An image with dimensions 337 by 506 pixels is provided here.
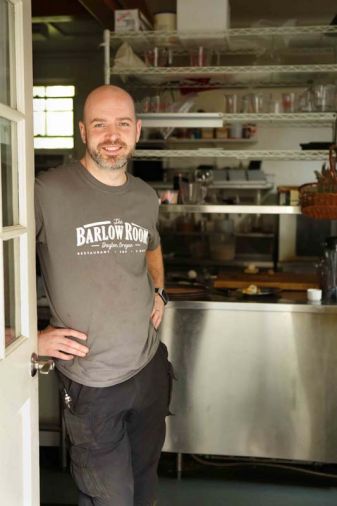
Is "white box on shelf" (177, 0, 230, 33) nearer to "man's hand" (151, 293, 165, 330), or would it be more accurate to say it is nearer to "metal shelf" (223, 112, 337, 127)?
"metal shelf" (223, 112, 337, 127)

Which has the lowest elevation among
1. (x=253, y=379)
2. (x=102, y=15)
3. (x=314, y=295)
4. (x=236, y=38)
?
(x=253, y=379)

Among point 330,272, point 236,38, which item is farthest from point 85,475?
point 236,38

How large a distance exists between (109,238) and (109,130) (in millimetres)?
344

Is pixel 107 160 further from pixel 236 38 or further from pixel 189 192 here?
pixel 236 38

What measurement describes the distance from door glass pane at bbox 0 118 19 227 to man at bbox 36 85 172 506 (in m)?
0.22

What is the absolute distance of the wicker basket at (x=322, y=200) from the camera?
9.32 feet

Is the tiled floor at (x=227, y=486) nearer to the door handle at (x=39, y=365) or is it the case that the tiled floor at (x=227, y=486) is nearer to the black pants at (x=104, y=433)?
the black pants at (x=104, y=433)

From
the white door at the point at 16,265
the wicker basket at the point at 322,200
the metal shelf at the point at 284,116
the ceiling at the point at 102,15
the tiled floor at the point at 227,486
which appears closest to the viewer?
the white door at the point at 16,265

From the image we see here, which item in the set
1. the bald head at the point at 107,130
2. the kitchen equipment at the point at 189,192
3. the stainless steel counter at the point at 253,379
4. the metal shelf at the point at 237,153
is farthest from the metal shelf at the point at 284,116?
the bald head at the point at 107,130

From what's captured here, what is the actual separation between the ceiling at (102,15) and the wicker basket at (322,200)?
145 centimetres

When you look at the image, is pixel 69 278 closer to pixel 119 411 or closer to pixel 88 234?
pixel 88 234

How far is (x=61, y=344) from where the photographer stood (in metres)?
1.80

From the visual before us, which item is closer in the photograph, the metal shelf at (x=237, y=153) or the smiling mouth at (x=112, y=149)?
the smiling mouth at (x=112, y=149)

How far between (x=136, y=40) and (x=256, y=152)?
878mm
